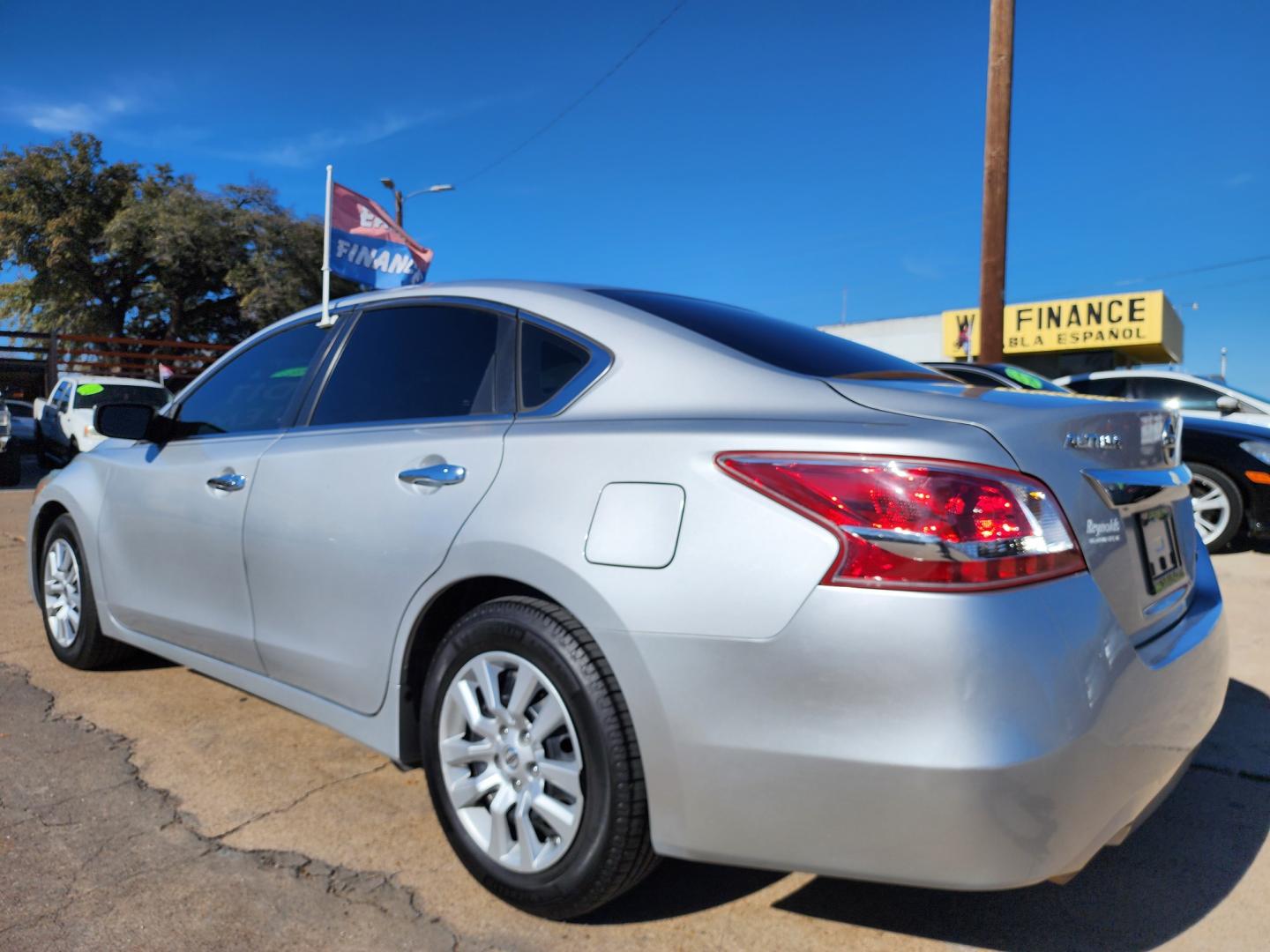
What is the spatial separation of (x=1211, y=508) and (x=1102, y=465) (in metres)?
5.98

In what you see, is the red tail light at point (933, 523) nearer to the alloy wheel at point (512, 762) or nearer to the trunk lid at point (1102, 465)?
the trunk lid at point (1102, 465)

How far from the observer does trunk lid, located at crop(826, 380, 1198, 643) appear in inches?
74.2

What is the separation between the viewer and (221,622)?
3.14 meters

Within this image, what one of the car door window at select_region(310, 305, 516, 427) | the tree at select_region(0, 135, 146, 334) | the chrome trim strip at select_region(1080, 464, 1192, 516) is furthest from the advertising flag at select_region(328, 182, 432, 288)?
the tree at select_region(0, 135, 146, 334)

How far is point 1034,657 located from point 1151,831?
54.7 inches

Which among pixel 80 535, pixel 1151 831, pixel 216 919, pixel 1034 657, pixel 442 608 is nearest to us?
pixel 1034 657

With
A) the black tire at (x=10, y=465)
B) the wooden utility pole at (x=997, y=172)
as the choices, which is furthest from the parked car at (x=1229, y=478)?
the black tire at (x=10, y=465)

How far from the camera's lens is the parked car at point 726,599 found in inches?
68.2

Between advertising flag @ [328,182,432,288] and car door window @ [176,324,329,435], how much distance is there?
8183 mm

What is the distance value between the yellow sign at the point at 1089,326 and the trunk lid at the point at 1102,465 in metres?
24.7

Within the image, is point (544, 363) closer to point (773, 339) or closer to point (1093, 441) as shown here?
point (773, 339)

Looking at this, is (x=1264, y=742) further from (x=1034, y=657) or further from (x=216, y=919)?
(x=216, y=919)

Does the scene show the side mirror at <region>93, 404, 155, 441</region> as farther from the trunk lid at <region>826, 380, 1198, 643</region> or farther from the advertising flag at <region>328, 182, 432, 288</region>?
the advertising flag at <region>328, 182, 432, 288</region>

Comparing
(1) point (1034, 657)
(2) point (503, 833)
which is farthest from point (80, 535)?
(1) point (1034, 657)
